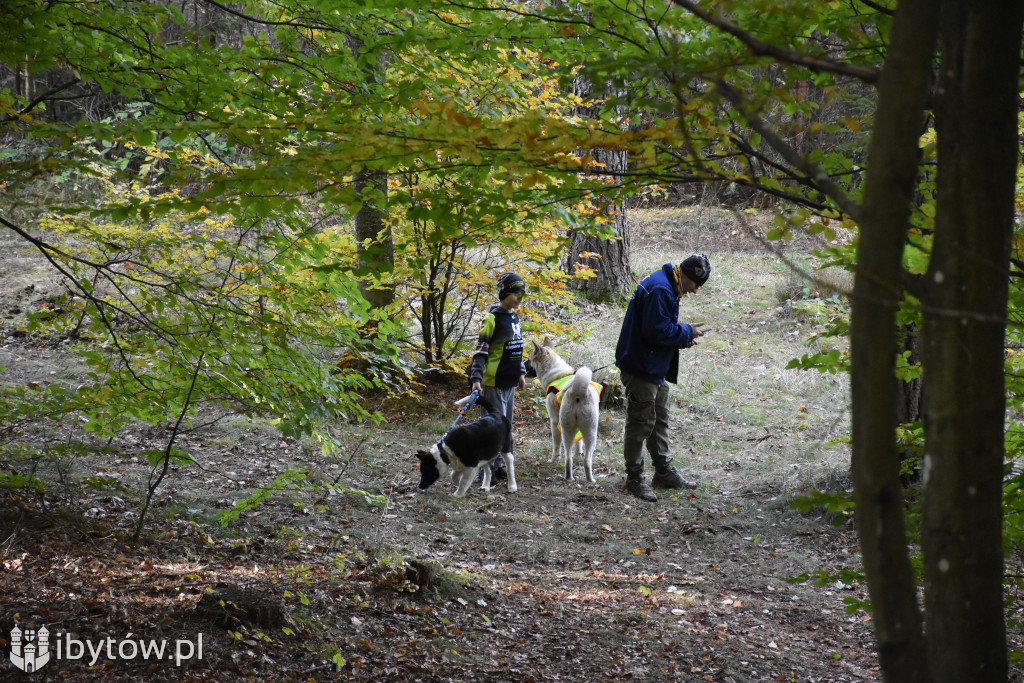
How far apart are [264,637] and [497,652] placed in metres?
1.29

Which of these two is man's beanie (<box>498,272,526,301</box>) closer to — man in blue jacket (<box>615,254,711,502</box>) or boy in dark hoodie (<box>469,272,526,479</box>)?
boy in dark hoodie (<box>469,272,526,479</box>)

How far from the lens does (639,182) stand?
9.66ft

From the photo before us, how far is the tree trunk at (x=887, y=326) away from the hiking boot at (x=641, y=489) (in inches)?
231

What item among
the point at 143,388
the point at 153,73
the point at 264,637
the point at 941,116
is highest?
the point at 153,73

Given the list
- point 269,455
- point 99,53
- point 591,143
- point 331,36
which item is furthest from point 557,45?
point 269,455

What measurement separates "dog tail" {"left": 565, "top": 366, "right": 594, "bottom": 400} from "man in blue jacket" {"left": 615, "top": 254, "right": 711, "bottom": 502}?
36cm

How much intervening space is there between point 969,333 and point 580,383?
5791 mm

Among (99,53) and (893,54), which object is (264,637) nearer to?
(99,53)

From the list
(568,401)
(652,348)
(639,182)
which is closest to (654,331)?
(652,348)

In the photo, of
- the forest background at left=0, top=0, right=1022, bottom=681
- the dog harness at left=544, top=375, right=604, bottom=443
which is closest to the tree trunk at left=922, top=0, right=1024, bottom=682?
the forest background at left=0, top=0, right=1022, bottom=681

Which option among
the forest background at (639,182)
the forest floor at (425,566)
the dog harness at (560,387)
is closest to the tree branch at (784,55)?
the forest background at (639,182)

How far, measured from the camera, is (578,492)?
7344 mm

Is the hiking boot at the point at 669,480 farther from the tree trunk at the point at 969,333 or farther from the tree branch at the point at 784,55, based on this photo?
the tree branch at the point at 784,55

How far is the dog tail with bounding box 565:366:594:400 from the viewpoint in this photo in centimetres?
718
